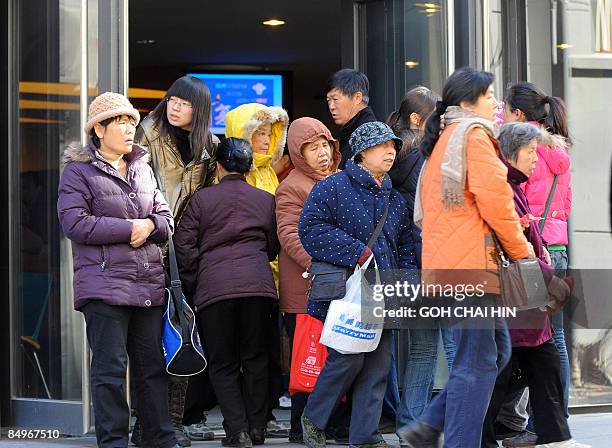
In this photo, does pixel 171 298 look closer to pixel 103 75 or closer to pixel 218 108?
pixel 103 75

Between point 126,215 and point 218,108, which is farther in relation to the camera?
point 218,108

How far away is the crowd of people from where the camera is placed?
5211 millimetres

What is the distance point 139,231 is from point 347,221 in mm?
1026

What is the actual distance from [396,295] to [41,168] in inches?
90.3

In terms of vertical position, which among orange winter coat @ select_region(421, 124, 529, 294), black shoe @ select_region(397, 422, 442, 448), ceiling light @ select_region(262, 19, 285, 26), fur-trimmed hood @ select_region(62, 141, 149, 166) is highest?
ceiling light @ select_region(262, 19, 285, 26)

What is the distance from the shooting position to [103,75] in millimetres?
6598

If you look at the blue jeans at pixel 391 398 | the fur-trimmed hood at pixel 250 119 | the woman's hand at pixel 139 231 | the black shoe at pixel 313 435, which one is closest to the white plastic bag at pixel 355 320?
the black shoe at pixel 313 435

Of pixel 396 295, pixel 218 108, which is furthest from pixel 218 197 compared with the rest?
pixel 218 108

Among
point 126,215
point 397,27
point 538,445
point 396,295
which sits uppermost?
point 397,27

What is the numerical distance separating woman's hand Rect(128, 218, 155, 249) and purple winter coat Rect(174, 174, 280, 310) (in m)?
0.55

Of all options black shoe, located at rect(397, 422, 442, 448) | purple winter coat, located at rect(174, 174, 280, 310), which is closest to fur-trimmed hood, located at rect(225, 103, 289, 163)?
purple winter coat, located at rect(174, 174, 280, 310)

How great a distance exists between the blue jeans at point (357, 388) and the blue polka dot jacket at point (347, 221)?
0.30 metres

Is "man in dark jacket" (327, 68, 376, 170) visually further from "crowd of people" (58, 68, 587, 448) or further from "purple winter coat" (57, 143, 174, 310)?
"purple winter coat" (57, 143, 174, 310)

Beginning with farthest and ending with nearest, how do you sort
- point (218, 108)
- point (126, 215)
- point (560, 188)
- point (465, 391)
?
point (218, 108) → point (560, 188) → point (126, 215) → point (465, 391)
